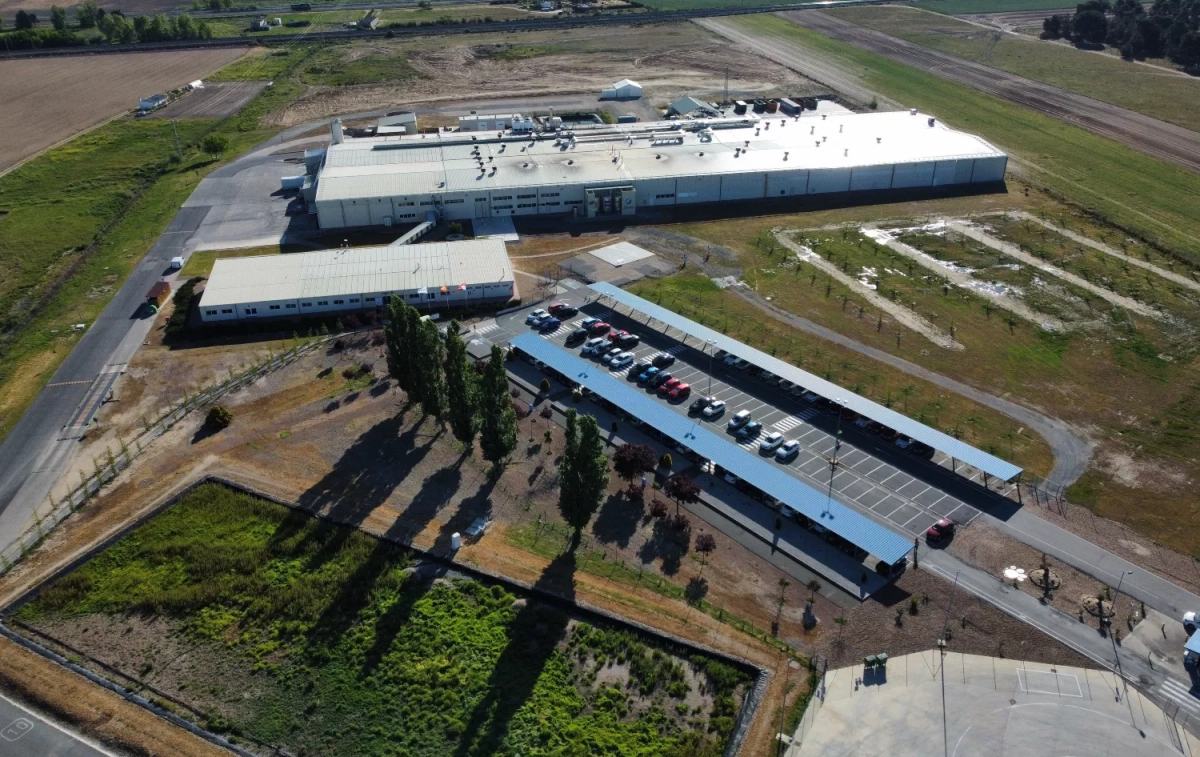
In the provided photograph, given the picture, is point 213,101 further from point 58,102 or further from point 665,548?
point 665,548

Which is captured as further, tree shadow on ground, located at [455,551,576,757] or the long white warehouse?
the long white warehouse

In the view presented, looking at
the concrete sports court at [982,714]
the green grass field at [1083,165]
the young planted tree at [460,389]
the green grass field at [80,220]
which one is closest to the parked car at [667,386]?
the young planted tree at [460,389]

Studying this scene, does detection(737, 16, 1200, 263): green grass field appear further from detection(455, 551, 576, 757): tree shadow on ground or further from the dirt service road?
detection(455, 551, 576, 757): tree shadow on ground

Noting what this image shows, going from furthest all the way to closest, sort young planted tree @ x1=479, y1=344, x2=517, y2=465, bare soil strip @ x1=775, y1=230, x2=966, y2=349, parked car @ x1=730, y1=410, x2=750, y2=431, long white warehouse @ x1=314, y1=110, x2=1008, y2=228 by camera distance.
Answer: long white warehouse @ x1=314, y1=110, x2=1008, y2=228 → bare soil strip @ x1=775, y1=230, x2=966, y2=349 → parked car @ x1=730, y1=410, x2=750, y2=431 → young planted tree @ x1=479, y1=344, x2=517, y2=465

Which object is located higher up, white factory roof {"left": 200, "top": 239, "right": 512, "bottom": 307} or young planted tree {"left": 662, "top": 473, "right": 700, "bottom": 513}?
white factory roof {"left": 200, "top": 239, "right": 512, "bottom": 307}

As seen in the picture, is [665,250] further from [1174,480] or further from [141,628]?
[141,628]

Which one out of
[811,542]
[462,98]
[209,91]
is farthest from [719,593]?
[209,91]

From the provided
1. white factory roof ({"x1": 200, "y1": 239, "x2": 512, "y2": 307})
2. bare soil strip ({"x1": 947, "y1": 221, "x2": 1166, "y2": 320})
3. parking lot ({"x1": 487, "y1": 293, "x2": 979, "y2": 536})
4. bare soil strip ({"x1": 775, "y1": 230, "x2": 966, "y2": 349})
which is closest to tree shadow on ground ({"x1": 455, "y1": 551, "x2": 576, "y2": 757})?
parking lot ({"x1": 487, "y1": 293, "x2": 979, "y2": 536})
